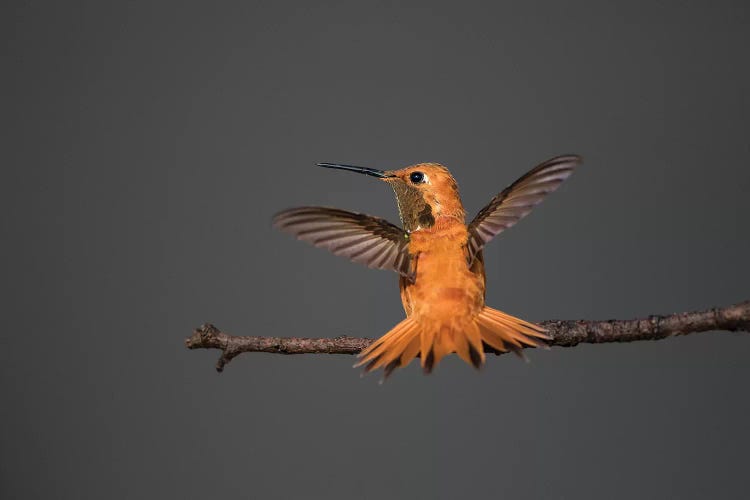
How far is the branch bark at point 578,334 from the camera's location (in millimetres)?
1135

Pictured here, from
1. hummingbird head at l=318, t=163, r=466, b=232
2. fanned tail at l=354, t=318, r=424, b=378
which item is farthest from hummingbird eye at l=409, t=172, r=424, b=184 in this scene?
fanned tail at l=354, t=318, r=424, b=378

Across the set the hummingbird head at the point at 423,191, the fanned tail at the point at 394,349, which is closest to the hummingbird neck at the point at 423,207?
the hummingbird head at the point at 423,191

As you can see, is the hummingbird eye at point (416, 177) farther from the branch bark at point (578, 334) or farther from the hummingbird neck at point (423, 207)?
the branch bark at point (578, 334)

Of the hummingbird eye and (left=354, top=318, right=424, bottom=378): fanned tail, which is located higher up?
the hummingbird eye

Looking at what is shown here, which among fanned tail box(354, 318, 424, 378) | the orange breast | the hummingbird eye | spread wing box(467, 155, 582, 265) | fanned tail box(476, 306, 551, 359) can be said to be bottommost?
fanned tail box(354, 318, 424, 378)

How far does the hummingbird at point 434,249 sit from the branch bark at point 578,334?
2.7 inches

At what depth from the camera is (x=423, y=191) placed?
50.2 inches

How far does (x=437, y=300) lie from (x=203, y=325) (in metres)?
0.46

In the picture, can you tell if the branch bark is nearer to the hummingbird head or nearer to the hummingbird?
the hummingbird

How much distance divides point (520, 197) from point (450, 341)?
279 millimetres

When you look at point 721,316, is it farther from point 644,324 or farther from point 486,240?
point 486,240

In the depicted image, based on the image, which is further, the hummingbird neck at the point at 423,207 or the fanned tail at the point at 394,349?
the hummingbird neck at the point at 423,207

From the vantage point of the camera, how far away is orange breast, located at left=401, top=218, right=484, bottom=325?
1209 millimetres

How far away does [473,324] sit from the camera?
1.19 m
